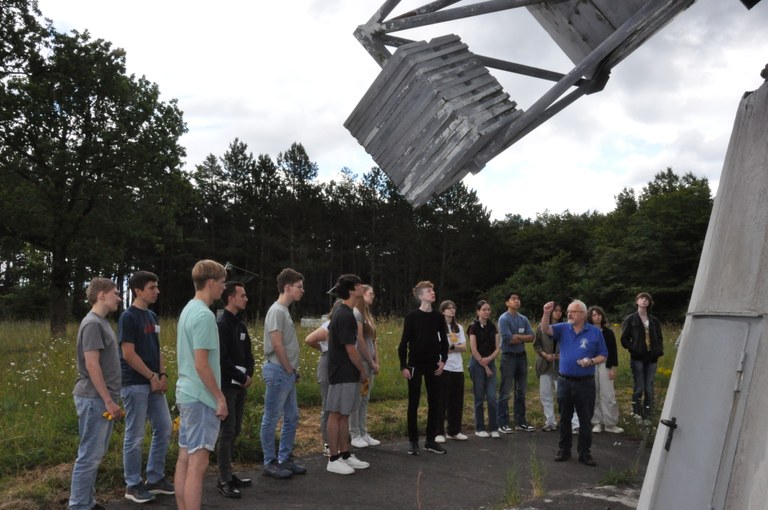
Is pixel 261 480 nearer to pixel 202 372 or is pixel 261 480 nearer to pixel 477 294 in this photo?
pixel 202 372

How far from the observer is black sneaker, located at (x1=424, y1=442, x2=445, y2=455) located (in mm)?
7418

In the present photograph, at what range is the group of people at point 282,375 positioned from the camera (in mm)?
4531

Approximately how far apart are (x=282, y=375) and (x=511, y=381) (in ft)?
12.6

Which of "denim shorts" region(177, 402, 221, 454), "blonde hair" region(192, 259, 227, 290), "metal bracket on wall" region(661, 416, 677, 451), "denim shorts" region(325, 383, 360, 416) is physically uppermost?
"blonde hair" region(192, 259, 227, 290)

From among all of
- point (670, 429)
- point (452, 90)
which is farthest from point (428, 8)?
point (670, 429)

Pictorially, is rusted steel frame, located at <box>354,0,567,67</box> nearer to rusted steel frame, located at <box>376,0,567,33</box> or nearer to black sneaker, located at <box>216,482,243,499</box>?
rusted steel frame, located at <box>376,0,567,33</box>

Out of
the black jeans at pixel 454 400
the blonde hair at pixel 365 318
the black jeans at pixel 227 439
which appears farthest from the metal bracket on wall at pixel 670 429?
the black jeans at pixel 454 400

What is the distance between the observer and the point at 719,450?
10.6 ft

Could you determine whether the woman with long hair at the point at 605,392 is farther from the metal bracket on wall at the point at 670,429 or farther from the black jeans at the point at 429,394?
the metal bracket on wall at the point at 670,429

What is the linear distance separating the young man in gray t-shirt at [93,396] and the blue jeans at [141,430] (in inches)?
15.6

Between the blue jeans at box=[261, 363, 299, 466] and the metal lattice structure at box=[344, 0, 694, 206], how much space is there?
9.66 ft

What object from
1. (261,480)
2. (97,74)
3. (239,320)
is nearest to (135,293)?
(239,320)

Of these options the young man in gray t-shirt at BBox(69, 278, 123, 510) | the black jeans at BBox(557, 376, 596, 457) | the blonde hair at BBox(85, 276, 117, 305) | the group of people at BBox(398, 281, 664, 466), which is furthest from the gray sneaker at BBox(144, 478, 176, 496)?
the black jeans at BBox(557, 376, 596, 457)

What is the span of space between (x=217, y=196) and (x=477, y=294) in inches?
909
